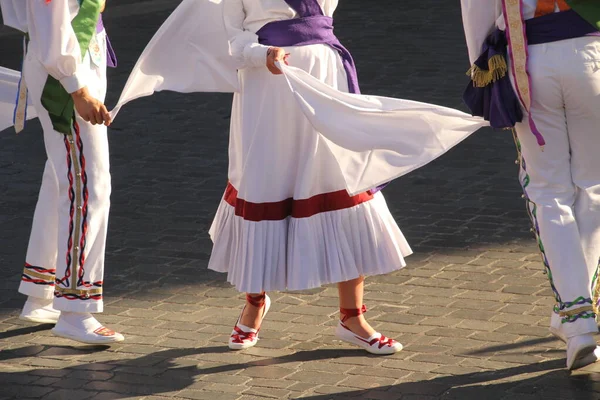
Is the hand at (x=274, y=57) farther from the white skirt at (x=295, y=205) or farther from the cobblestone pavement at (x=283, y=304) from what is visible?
the cobblestone pavement at (x=283, y=304)

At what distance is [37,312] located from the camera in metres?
5.77

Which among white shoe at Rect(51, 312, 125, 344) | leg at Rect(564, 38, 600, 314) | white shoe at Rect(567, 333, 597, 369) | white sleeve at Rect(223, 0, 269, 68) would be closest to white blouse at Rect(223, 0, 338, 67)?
white sleeve at Rect(223, 0, 269, 68)

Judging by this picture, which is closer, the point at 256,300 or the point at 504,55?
the point at 504,55

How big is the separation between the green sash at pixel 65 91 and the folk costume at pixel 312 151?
0.56 meters

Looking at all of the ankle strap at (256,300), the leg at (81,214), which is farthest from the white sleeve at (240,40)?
the ankle strap at (256,300)

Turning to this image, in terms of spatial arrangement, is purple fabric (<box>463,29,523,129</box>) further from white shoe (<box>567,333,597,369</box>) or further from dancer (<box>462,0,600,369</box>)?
white shoe (<box>567,333,597,369</box>)

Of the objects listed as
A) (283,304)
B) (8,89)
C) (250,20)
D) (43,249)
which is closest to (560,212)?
(250,20)

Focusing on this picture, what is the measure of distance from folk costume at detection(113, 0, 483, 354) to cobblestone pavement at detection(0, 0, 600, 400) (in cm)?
35

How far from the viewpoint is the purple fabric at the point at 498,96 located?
192 inches

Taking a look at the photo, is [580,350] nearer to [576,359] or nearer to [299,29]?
[576,359]

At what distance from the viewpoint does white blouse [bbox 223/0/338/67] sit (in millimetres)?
5074

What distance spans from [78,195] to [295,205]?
100 centimetres

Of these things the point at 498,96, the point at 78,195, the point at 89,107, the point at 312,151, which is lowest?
the point at 78,195

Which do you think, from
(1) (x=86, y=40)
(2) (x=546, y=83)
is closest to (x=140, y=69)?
(1) (x=86, y=40)
